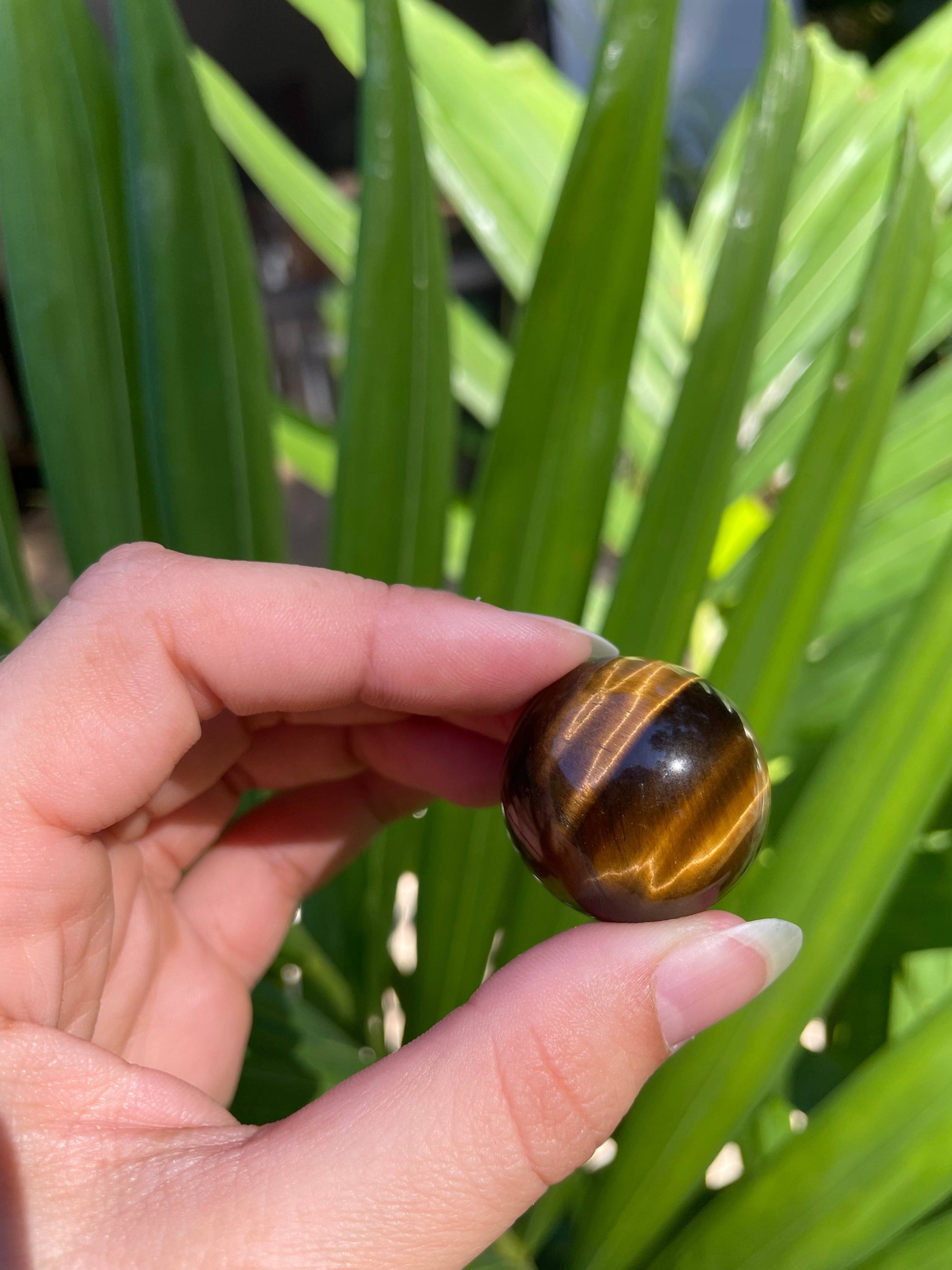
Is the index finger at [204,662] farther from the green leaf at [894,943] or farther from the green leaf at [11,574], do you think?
the green leaf at [894,943]

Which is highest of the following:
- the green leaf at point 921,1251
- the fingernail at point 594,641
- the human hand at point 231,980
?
the fingernail at point 594,641

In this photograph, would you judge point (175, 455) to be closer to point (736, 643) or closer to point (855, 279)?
point (736, 643)

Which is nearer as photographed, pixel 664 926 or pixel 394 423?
pixel 664 926

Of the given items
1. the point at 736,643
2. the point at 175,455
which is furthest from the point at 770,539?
the point at 175,455

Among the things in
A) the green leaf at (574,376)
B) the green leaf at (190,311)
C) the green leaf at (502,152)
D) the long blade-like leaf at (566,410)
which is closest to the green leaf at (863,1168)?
the long blade-like leaf at (566,410)

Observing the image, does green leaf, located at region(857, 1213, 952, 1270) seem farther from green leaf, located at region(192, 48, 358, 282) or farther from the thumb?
green leaf, located at region(192, 48, 358, 282)

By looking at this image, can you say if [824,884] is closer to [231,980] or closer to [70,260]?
[231,980]

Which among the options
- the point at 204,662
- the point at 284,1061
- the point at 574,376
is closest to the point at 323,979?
the point at 284,1061
